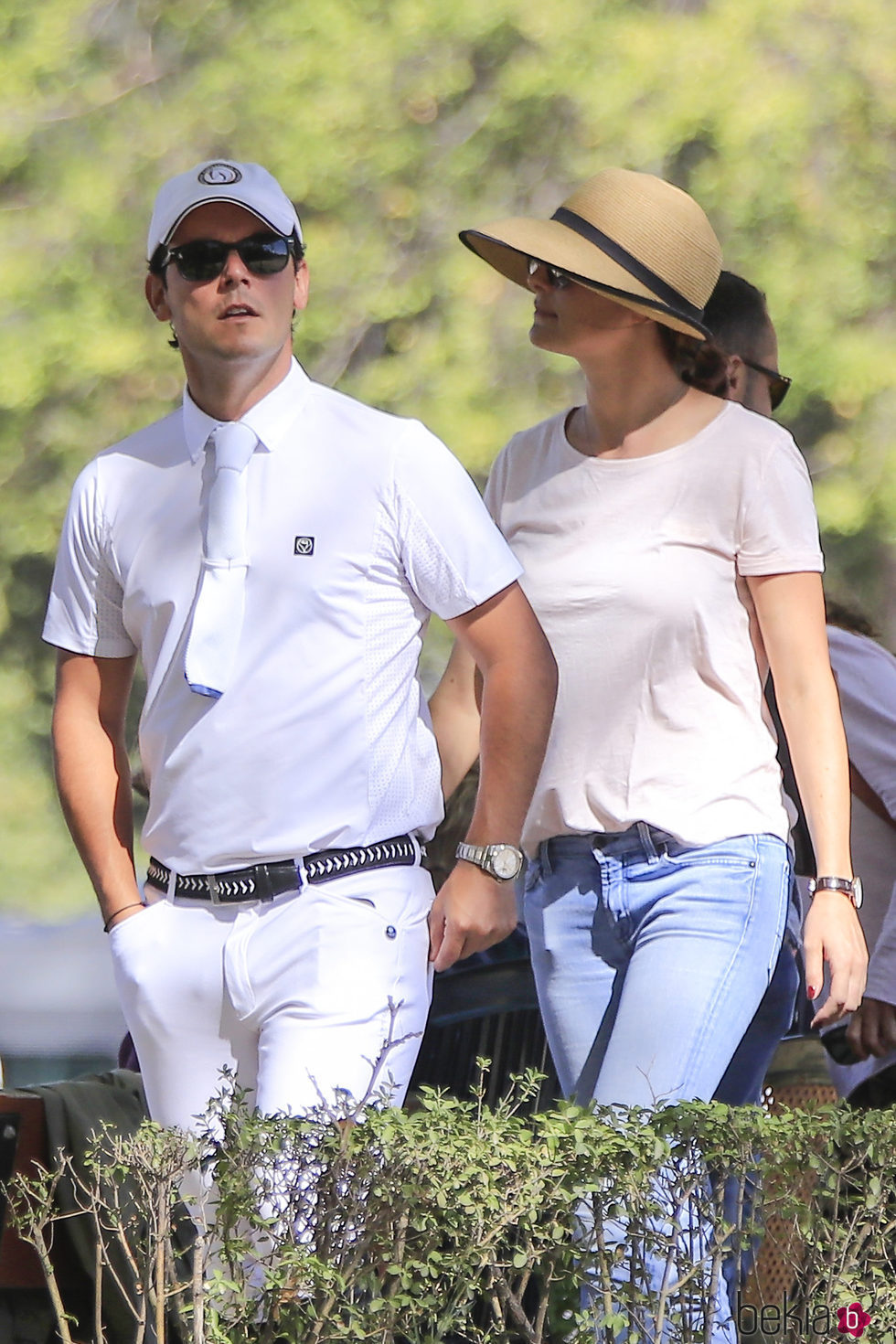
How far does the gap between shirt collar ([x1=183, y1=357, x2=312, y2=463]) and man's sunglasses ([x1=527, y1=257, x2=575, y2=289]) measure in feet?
1.46

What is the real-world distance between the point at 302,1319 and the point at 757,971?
40.4 inches

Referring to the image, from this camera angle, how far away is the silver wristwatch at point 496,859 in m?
2.55

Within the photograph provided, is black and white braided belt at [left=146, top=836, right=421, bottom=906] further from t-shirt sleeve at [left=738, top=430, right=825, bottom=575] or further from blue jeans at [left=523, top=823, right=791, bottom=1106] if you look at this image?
t-shirt sleeve at [left=738, top=430, right=825, bottom=575]

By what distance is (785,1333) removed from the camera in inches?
73.1

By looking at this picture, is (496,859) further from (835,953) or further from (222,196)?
(222,196)

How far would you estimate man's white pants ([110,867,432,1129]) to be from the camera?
7.94ft

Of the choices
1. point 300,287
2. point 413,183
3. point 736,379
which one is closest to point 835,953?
point 736,379

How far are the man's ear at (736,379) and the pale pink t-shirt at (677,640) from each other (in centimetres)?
18

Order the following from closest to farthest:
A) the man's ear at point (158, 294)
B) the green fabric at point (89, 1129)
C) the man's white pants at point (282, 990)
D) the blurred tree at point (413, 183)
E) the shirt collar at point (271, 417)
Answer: the man's white pants at point (282, 990), the shirt collar at point (271, 417), the man's ear at point (158, 294), the green fabric at point (89, 1129), the blurred tree at point (413, 183)

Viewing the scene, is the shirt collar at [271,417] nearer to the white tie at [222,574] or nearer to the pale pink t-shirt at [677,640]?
the white tie at [222,574]

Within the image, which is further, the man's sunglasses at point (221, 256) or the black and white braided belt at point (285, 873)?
the man's sunglasses at point (221, 256)

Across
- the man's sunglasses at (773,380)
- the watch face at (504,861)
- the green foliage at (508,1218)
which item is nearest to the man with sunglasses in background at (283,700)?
the watch face at (504,861)

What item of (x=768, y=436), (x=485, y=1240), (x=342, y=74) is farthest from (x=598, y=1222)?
(x=342, y=74)

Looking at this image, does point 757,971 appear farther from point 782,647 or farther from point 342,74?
point 342,74
